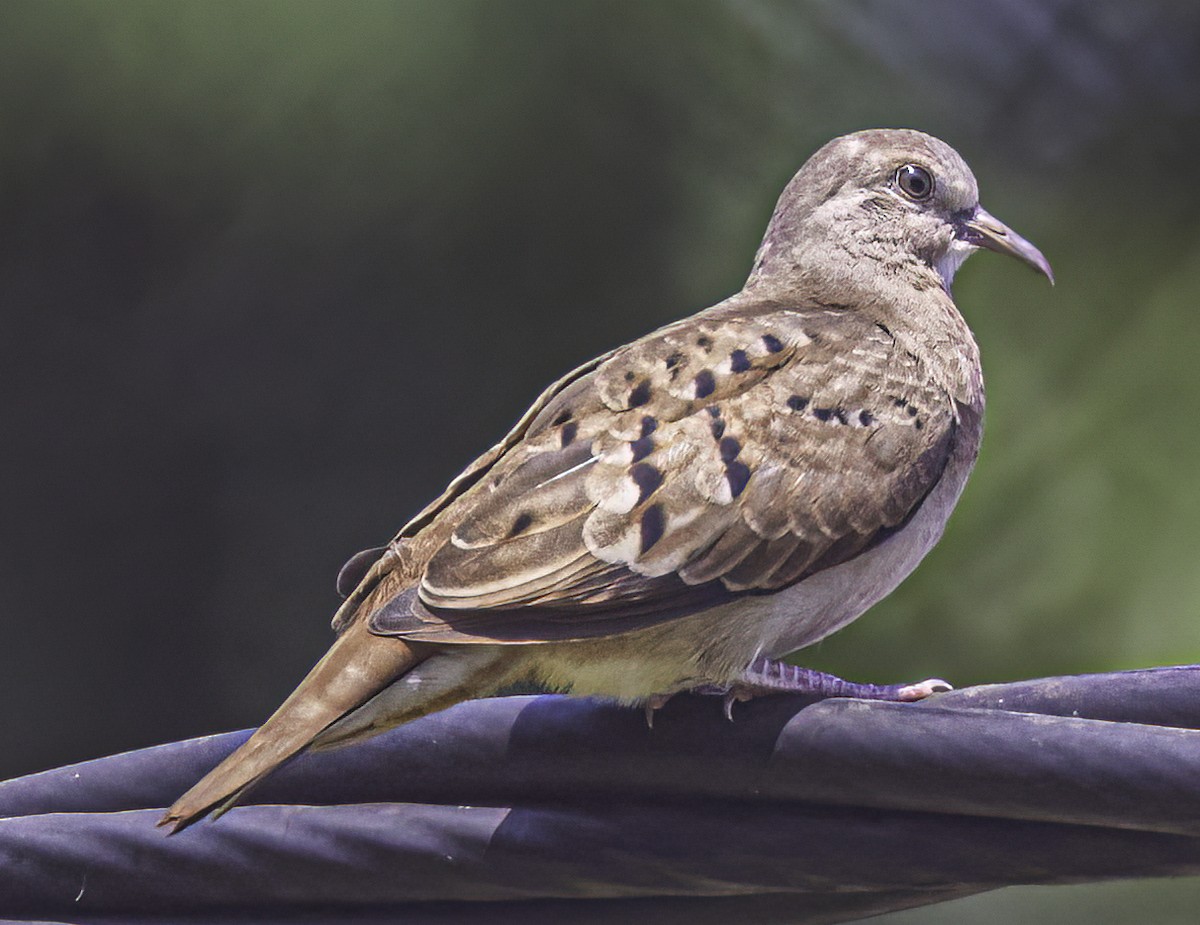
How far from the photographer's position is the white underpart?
2.84 metres

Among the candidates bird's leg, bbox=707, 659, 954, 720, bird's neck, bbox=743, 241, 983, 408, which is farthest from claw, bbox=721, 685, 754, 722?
bird's neck, bbox=743, 241, 983, 408

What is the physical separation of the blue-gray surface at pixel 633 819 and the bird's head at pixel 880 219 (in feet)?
3.87

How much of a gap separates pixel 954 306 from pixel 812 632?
27.0 inches

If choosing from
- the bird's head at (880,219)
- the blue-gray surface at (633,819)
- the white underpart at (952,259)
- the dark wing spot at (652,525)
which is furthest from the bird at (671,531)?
the white underpart at (952,259)

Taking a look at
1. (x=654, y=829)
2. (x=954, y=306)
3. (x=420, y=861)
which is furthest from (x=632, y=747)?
(x=954, y=306)

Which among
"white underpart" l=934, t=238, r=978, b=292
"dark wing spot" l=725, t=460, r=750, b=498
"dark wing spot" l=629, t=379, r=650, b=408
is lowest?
"dark wing spot" l=725, t=460, r=750, b=498

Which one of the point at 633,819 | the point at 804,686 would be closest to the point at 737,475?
the point at 804,686

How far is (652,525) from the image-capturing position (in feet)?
6.54

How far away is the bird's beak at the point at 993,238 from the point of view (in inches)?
113

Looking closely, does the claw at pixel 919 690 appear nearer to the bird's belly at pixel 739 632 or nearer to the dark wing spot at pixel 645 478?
the bird's belly at pixel 739 632

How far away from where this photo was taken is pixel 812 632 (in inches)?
89.0

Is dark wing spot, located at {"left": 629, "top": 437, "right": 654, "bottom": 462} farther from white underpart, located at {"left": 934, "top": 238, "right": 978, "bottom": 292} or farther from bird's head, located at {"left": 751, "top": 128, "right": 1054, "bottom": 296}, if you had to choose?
white underpart, located at {"left": 934, "top": 238, "right": 978, "bottom": 292}

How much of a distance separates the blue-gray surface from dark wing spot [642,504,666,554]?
309 mm

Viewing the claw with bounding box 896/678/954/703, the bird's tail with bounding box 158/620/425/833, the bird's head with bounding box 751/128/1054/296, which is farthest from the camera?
the bird's head with bounding box 751/128/1054/296
